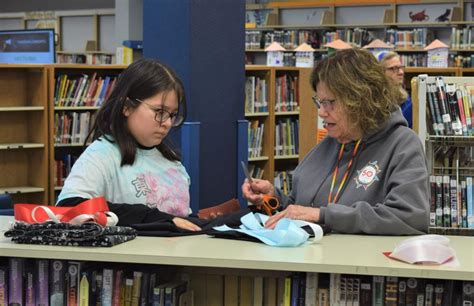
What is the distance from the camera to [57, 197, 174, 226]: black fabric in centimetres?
264

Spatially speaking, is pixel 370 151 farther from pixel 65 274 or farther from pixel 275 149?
pixel 275 149

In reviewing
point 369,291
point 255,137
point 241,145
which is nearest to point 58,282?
point 369,291

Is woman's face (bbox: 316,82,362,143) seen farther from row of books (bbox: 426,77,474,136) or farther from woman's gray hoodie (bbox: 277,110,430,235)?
row of books (bbox: 426,77,474,136)

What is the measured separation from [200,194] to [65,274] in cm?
205

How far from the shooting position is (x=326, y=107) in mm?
2918

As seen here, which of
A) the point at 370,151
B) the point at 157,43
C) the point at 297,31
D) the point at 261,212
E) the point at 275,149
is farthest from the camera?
the point at 297,31

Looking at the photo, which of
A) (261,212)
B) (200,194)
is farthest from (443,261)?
(200,194)

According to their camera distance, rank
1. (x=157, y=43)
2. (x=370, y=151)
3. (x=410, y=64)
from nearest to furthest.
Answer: (x=370, y=151), (x=157, y=43), (x=410, y=64)

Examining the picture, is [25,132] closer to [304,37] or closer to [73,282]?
[73,282]

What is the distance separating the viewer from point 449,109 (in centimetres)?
457

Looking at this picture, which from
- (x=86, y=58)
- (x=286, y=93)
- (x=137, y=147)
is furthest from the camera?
(x=86, y=58)

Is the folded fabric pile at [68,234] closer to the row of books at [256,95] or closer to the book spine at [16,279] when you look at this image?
the book spine at [16,279]

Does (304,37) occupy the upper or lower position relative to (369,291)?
upper

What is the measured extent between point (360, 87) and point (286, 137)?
584cm
